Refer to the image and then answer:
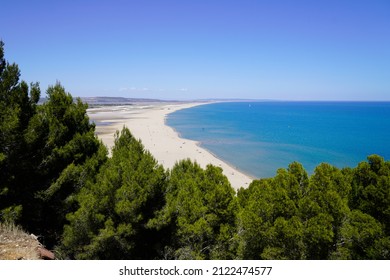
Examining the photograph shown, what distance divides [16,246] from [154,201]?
5106 millimetres

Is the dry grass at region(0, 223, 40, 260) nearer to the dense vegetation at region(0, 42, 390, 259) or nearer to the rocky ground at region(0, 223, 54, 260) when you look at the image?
the rocky ground at region(0, 223, 54, 260)

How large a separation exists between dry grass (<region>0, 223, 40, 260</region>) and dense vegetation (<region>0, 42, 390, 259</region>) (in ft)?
6.87

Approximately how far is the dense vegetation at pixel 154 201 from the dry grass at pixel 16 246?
2093 mm

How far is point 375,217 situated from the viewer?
25.7 ft

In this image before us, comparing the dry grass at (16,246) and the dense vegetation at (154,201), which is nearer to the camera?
the dry grass at (16,246)

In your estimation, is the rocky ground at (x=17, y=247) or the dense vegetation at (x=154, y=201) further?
the dense vegetation at (x=154, y=201)

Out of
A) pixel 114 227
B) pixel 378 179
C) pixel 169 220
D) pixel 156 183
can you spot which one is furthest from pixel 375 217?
pixel 114 227

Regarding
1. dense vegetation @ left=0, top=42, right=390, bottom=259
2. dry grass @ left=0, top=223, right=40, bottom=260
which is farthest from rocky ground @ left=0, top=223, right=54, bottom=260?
dense vegetation @ left=0, top=42, right=390, bottom=259

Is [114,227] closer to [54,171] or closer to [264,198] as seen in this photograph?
[54,171]

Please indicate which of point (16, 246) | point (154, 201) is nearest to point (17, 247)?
point (16, 246)

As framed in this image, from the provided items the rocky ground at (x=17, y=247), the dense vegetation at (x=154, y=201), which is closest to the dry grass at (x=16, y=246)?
the rocky ground at (x=17, y=247)

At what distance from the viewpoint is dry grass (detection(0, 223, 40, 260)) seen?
679 cm

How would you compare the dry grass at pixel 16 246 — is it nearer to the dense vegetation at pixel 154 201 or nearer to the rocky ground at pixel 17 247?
the rocky ground at pixel 17 247

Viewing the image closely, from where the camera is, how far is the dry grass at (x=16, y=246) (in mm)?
6792
